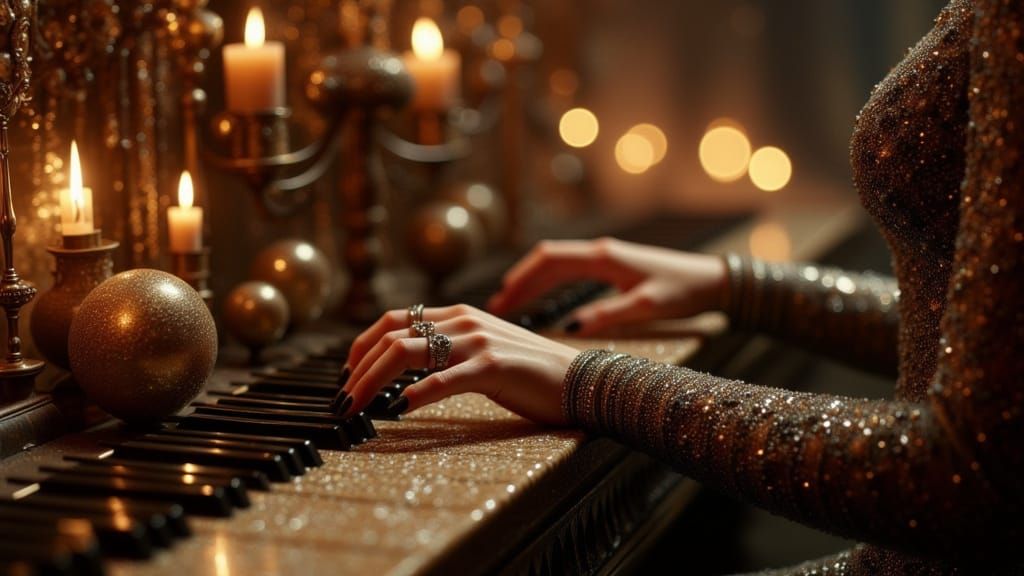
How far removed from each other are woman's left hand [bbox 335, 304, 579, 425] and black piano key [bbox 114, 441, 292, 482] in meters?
0.15

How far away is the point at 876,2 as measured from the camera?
10.3 feet

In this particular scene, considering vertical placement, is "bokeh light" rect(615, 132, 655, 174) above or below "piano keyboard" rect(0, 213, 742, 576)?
above

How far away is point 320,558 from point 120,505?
0.17 m

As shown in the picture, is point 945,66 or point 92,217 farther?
point 92,217

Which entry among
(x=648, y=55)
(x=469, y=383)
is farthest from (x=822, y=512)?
(x=648, y=55)

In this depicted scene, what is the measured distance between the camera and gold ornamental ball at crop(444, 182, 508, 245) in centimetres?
210

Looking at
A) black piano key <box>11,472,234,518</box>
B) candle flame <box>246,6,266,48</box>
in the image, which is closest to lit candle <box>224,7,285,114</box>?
candle flame <box>246,6,266,48</box>

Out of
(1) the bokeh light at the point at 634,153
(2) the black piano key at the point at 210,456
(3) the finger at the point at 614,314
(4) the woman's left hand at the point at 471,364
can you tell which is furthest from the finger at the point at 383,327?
(1) the bokeh light at the point at 634,153

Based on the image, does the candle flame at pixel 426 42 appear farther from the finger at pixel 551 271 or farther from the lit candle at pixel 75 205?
the lit candle at pixel 75 205

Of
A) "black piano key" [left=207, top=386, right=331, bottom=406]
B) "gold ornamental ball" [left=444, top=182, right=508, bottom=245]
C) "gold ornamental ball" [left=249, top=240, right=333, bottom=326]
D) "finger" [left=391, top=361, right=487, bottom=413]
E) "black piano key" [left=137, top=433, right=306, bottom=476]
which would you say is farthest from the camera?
"gold ornamental ball" [left=444, top=182, right=508, bottom=245]

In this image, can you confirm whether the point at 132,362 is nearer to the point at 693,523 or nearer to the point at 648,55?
the point at 693,523

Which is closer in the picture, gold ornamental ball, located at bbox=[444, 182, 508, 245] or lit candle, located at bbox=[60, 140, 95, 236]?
lit candle, located at bbox=[60, 140, 95, 236]

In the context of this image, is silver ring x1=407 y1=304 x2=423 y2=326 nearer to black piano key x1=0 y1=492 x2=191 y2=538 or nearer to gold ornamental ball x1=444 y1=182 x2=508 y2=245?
black piano key x1=0 y1=492 x2=191 y2=538

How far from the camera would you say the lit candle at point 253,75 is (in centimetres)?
140
